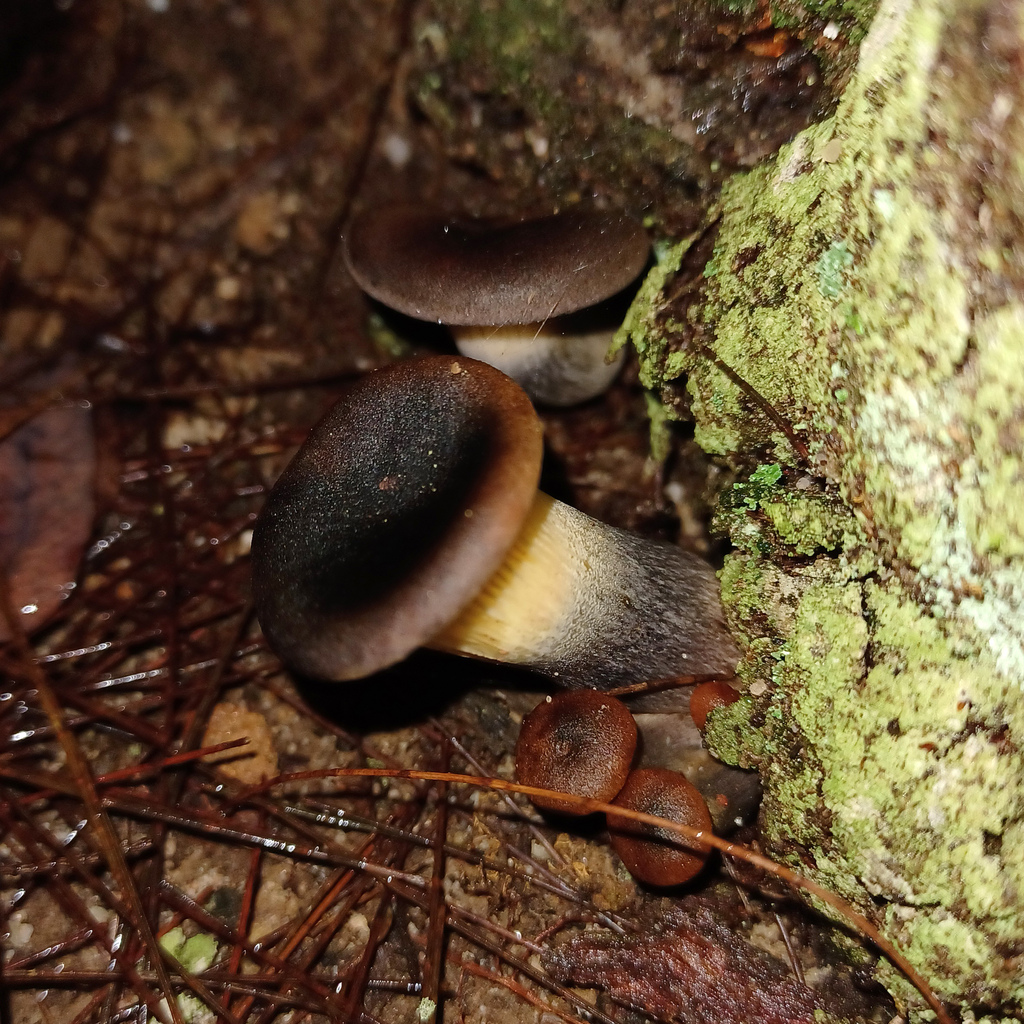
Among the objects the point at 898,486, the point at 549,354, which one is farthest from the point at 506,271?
the point at 898,486

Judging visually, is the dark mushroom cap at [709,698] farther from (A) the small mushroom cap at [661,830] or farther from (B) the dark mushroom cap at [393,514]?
(B) the dark mushroom cap at [393,514]

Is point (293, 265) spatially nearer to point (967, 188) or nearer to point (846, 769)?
point (967, 188)

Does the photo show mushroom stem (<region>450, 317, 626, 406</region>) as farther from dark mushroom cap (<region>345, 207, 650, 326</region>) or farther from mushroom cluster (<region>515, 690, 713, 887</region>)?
mushroom cluster (<region>515, 690, 713, 887</region>)

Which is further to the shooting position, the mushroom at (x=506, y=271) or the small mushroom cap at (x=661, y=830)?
the mushroom at (x=506, y=271)

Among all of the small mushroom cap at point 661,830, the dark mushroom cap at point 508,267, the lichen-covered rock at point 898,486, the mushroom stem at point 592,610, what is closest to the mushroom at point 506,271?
the dark mushroom cap at point 508,267

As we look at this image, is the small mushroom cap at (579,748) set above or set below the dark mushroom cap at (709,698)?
below

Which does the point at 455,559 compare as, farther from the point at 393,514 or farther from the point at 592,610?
the point at 592,610
